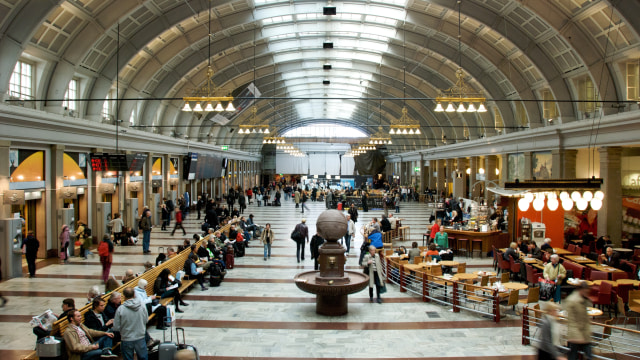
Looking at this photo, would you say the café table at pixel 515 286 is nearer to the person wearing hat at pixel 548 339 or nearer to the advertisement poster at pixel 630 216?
the person wearing hat at pixel 548 339

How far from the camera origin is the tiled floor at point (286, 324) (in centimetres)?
707

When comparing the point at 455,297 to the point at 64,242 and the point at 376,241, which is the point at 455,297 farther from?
the point at 64,242

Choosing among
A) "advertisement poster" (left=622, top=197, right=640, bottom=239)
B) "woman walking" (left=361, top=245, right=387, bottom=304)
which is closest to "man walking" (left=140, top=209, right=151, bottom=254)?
"woman walking" (left=361, top=245, right=387, bottom=304)

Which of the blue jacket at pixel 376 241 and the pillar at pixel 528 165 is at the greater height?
the pillar at pixel 528 165

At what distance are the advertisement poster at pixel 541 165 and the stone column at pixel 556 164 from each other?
23.8 inches

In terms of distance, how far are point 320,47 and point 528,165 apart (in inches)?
543

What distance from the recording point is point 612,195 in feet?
50.5

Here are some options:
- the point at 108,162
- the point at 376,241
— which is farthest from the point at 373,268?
the point at 108,162

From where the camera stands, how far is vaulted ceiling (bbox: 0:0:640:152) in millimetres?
13773

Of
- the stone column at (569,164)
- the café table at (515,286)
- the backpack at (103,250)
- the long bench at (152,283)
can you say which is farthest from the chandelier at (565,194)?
the backpack at (103,250)

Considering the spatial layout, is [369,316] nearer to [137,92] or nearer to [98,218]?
[98,218]

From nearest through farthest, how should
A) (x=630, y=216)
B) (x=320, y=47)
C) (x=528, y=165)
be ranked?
(x=630, y=216), (x=528, y=165), (x=320, y=47)

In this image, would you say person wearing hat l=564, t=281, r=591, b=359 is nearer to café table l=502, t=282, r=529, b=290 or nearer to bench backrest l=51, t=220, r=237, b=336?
café table l=502, t=282, r=529, b=290

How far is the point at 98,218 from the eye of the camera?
52.7 ft
